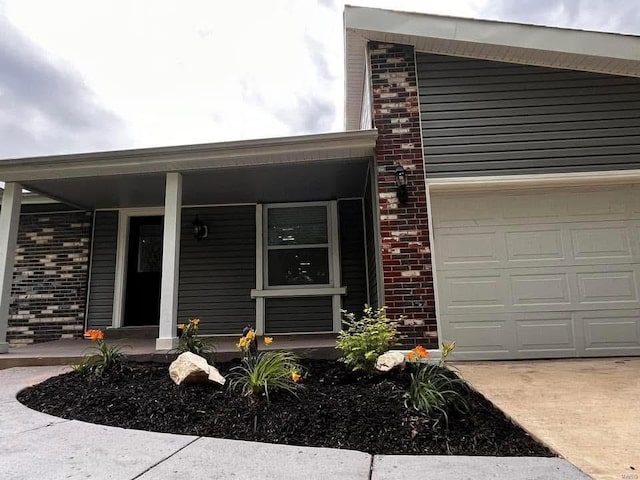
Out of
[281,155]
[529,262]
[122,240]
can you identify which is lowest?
[529,262]

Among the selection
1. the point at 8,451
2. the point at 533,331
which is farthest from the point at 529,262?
the point at 8,451

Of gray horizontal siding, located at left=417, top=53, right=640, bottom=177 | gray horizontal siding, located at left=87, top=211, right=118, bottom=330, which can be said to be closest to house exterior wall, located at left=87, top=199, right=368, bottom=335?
gray horizontal siding, located at left=87, top=211, right=118, bottom=330

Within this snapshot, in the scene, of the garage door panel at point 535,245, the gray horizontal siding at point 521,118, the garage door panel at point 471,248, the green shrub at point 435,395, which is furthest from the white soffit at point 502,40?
the green shrub at point 435,395

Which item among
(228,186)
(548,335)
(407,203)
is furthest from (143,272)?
(548,335)

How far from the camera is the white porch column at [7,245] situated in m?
4.78

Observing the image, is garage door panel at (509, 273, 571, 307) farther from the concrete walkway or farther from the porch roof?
the concrete walkway

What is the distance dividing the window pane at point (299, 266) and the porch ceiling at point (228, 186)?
861 mm

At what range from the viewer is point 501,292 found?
4.49 m

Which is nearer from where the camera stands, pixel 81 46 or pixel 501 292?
pixel 501 292

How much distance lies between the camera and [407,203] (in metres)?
4.41

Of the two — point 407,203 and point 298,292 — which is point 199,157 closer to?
→ point 407,203

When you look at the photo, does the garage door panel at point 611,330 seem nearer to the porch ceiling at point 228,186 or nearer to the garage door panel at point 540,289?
the garage door panel at point 540,289

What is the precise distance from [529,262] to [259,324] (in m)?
3.86

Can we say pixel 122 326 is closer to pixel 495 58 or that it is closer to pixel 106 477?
pixel 106 477
